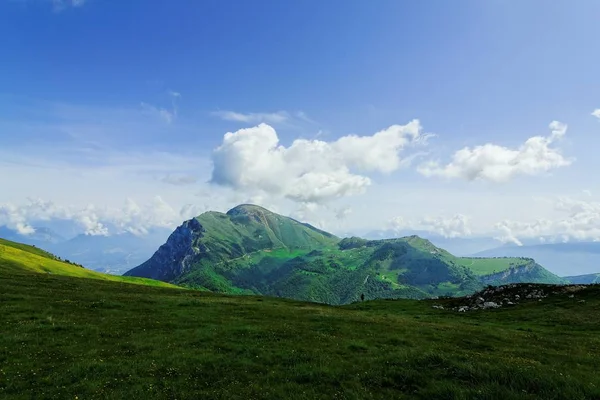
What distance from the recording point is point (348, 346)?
27781mm

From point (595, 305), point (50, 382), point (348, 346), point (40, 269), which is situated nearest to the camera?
point (50, 382)

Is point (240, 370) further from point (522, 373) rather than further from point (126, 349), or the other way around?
point (522, 373)

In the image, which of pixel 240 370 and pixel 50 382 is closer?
pixel 50 382

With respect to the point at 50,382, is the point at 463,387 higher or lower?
higher

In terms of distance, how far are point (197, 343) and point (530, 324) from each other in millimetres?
42479

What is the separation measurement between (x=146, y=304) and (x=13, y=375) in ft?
82.7

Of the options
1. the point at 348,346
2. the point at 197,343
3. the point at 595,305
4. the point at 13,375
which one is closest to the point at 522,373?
the point at 348,346

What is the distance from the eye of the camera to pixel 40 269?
93938 mm

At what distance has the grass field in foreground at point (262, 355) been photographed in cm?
1795

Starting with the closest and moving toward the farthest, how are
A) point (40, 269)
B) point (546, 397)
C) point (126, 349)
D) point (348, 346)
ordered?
point (546, 397)
point (126, 349)
point (348, 346)
point (40, 269)

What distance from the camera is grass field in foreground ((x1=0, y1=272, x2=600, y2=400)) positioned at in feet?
58.9

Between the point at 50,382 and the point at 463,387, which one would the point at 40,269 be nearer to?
the point at 50,382

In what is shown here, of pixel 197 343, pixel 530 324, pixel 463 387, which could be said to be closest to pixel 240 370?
pixel 197 343

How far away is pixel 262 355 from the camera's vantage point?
966 inches
